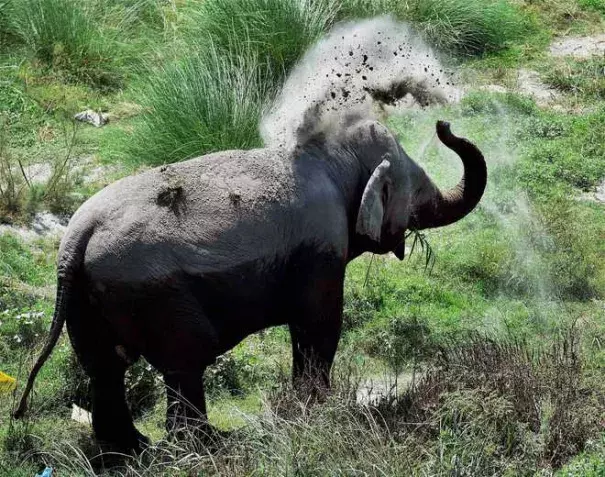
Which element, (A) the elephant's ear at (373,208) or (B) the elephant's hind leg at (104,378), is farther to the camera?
(A) the elephant's ear at (373,208)

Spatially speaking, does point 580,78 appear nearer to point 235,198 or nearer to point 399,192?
point 399,192

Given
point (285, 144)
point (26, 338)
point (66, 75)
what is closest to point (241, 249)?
point (285, 144)

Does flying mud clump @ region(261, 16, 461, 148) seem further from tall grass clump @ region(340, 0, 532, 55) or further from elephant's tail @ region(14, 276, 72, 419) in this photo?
tall grass clump @ region(340, 0, 532, 55)

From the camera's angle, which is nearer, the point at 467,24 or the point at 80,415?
the point at 80,415

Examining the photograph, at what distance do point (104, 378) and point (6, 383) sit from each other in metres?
1.12

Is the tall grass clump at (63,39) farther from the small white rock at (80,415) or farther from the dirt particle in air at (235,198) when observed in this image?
the dirt particle in air at (235,198)

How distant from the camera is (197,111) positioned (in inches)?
413

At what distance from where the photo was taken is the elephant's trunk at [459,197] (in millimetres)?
7629

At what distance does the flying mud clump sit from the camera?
7.18m

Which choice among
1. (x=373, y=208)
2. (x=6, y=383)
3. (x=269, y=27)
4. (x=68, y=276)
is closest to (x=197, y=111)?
(x=269, y=27)

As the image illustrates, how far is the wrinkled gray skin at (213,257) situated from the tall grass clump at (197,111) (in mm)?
3198

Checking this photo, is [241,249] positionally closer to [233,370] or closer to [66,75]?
[233,370]

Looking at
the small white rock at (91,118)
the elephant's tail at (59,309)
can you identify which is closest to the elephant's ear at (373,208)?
the elephant's tail at (59,309)

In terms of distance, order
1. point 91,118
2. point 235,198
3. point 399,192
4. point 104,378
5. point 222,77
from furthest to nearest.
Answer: point 91,118 → point 222,77 → point 399,192 → point 104,378 → point 235,198
